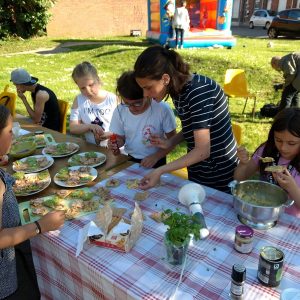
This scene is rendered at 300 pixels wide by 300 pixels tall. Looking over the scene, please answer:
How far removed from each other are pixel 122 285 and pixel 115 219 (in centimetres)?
41

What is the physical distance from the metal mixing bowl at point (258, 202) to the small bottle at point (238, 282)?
1.32 ft

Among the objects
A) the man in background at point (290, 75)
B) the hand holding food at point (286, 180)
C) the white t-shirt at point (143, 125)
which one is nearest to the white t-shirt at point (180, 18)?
the man in background at point (290, 75)

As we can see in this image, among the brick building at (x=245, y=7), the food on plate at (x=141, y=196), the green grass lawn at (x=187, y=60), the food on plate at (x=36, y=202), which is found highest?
the brick building at (x=245, y=7)

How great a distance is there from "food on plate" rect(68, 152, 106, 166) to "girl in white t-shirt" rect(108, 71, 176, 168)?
12 centimetres

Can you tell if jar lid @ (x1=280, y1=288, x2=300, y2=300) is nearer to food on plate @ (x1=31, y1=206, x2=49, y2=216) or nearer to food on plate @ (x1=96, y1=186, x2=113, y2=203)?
food on plate @ (x1=96, y1=186, x2=113, y2=203)

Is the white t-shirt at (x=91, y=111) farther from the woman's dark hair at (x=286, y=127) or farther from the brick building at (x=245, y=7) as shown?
the brick building at (x=245, y=7)

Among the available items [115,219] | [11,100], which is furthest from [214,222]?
[11,100]

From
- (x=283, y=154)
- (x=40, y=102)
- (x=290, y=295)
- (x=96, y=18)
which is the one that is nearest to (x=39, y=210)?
(x=290, y=295)

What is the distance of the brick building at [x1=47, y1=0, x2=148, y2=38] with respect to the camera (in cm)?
1819

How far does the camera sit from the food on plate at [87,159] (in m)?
2.32

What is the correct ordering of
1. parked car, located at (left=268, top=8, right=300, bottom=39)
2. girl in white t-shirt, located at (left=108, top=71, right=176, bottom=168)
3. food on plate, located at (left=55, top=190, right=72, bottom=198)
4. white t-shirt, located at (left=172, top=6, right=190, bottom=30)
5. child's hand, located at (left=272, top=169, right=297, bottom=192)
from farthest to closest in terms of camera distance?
parked car, located at (left=268, top=8, right=300, bottom=39)
white t-shirt, located at (left=172, top=6, right=190, bottom=30)
girl in white t-shirt, located at (left=108, top=71, right=176, bottom=168)
food on plate, located at (left=55, top=190, right=72, bottom=198)
child's hand, located at (left=272, top=169, right=297, bottom=192)

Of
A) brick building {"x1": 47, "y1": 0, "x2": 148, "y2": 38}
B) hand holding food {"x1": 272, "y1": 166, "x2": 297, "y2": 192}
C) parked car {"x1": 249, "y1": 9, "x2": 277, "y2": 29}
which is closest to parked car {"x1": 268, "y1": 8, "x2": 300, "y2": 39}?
parked car {"x1": 249, "y1": 9, "x2": 277, "y2": 29}

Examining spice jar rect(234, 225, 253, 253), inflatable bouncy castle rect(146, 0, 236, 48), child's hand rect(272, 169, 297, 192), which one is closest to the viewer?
spice jar rect(234, 225, 253, 253)

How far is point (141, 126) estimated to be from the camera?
2.46m
